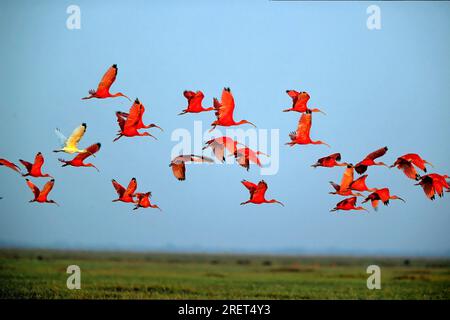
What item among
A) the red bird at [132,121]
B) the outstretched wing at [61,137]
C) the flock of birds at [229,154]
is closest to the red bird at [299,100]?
the flock of birds at [229,154]

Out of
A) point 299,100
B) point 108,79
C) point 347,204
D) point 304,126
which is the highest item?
point 108,79

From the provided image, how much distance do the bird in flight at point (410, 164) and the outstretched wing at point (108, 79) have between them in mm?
4989

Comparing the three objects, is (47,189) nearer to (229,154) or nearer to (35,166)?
(35,166)

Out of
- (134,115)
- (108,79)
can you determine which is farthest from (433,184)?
(108,79)

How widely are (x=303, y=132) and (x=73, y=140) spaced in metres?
4.04

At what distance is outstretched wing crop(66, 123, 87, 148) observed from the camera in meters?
12.5

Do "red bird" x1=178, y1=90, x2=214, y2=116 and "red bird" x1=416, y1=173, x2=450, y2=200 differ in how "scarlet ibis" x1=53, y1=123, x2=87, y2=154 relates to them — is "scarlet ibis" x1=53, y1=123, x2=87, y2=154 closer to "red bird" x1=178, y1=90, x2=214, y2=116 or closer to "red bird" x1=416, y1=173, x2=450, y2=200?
"red bird" x1=178, y1=90, x2=214, y2=116

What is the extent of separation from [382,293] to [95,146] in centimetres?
776

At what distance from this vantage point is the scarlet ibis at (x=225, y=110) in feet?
39.1

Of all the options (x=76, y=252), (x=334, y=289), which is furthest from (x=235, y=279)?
(x=76, y=252)

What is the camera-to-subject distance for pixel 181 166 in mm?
12445

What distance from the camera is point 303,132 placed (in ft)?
41.0

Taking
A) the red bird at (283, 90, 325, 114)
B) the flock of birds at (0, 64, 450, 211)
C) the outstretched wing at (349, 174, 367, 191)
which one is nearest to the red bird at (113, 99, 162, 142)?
the flock of birds at (0, 64, 450, 211)
